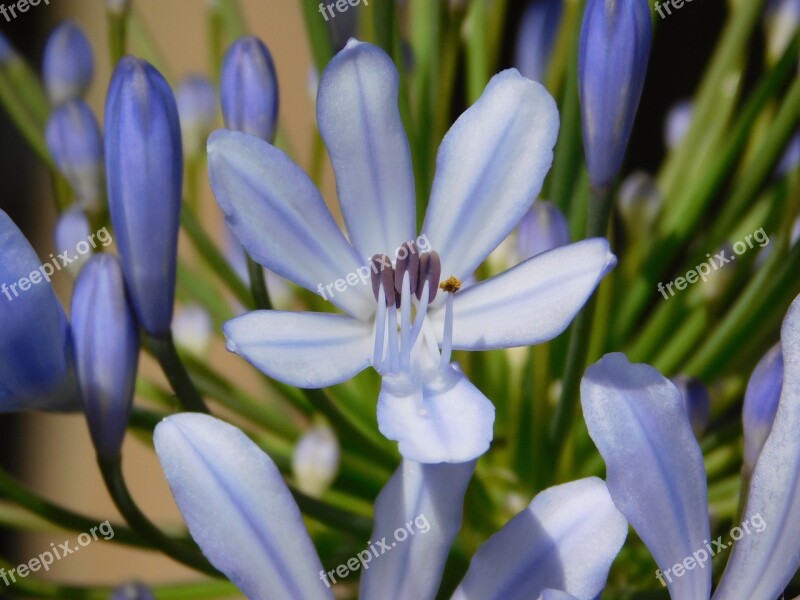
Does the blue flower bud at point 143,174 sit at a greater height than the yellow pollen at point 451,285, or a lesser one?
greater

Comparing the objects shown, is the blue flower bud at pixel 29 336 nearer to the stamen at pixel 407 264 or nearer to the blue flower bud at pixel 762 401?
the stamen at pixel 407 264

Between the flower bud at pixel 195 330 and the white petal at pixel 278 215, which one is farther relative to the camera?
the flower bud at pixel 195 330

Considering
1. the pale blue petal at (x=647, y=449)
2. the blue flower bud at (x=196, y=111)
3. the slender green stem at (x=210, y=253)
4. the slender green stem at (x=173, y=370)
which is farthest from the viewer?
the blue flower bud at (x=196, y=111)

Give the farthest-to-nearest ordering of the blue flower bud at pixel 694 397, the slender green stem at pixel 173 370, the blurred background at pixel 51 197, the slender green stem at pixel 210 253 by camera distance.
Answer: the blurred background at pixel 51 197, the slender green stem at pixel 210 253, the blue flower bud at pixel 694 397, the slender green stem at pixel 173 370

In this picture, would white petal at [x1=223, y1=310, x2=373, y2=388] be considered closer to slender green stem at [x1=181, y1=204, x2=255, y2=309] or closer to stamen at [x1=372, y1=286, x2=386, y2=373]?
stamen at [x1=372, y1=286, x2=386, y2=373]

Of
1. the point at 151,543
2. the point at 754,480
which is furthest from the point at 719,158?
the point at 151,543

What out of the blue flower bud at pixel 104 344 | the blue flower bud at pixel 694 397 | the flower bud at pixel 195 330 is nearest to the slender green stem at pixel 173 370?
the blue flower bud at pixel 104 344

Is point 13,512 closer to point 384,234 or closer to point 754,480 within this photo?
point 384,234
